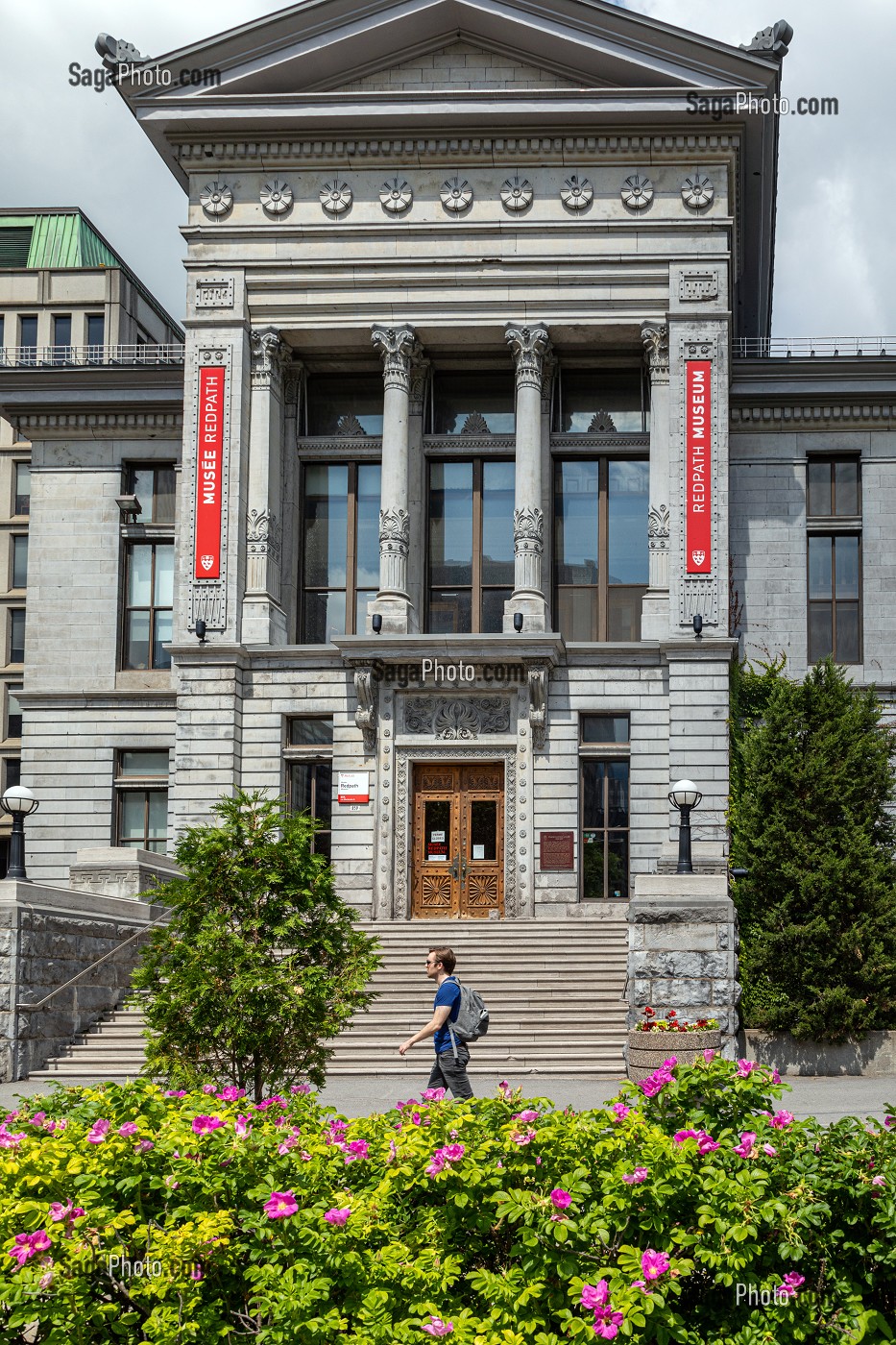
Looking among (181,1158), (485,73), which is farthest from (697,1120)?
(485,73)

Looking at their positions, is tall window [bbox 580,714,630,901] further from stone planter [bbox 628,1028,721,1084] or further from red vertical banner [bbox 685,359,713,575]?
stone planter [bbox 628,1028,721,1084]

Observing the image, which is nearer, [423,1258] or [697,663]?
[423,1258]

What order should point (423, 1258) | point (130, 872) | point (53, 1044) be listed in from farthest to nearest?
point (130, 872) < point (53, 1044) < point (423, 1258)

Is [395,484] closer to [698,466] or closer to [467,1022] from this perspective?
[698,466]

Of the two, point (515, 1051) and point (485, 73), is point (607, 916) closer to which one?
point (515, 1051)

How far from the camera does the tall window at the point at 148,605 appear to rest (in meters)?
40.4

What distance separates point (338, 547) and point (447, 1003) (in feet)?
75.6

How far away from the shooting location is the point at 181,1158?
799 cm

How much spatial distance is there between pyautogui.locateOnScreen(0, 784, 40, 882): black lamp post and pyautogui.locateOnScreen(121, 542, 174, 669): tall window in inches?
634

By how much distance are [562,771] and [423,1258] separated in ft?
88.1

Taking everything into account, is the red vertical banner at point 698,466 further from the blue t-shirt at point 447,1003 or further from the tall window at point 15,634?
the tall window at point 15,634

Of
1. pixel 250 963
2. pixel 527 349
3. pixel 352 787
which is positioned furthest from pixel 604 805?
pixel 250 963

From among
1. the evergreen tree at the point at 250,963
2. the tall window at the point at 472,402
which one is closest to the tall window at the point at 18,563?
the tall window at the point at 472,402

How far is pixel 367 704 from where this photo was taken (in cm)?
3434
